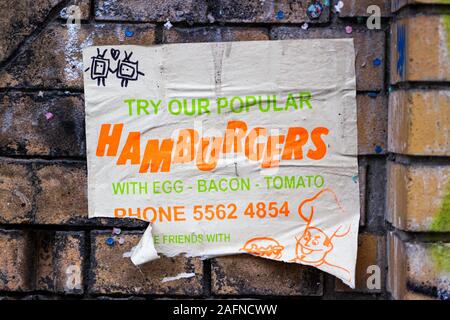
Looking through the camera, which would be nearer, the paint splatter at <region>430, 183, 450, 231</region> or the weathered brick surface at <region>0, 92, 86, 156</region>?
the paint splatter at <region>430, 183, 450, 231</region>

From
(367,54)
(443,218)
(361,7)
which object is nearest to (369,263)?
(443,218)

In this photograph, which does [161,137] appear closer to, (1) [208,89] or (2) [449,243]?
(1) [208,89]

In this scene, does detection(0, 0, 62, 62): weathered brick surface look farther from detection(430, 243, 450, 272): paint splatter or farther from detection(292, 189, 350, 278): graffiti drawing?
detection(430, 243, 450, 272): paint splatter

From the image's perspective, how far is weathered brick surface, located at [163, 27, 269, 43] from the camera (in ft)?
5.75

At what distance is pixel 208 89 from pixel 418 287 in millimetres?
722

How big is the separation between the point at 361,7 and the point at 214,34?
1.28 feet

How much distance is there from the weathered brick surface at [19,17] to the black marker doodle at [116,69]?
0.18 metres

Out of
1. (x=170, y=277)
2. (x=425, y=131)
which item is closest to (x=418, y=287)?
(x=425, y=131)

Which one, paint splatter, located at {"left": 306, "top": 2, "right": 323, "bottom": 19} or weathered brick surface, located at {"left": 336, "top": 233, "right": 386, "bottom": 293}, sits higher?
paint splatter, located at {"left": 306, "top": 2, "right": 323, "bottom": 19}

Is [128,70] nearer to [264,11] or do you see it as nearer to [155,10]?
[155,10]

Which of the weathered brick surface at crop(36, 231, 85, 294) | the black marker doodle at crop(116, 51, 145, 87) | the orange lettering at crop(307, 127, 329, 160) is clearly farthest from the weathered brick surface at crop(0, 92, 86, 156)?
the orange lettering at crop(307, 127, 329, 160)

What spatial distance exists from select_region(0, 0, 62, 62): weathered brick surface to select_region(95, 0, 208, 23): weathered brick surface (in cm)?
14

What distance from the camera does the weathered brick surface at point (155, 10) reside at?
175cm

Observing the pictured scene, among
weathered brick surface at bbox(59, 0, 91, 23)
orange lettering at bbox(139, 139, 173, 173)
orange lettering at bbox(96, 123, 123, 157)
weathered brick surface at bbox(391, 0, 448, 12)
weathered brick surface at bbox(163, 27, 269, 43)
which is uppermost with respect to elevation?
weathered brick surface at bbox(59, 0, 91, 23)
